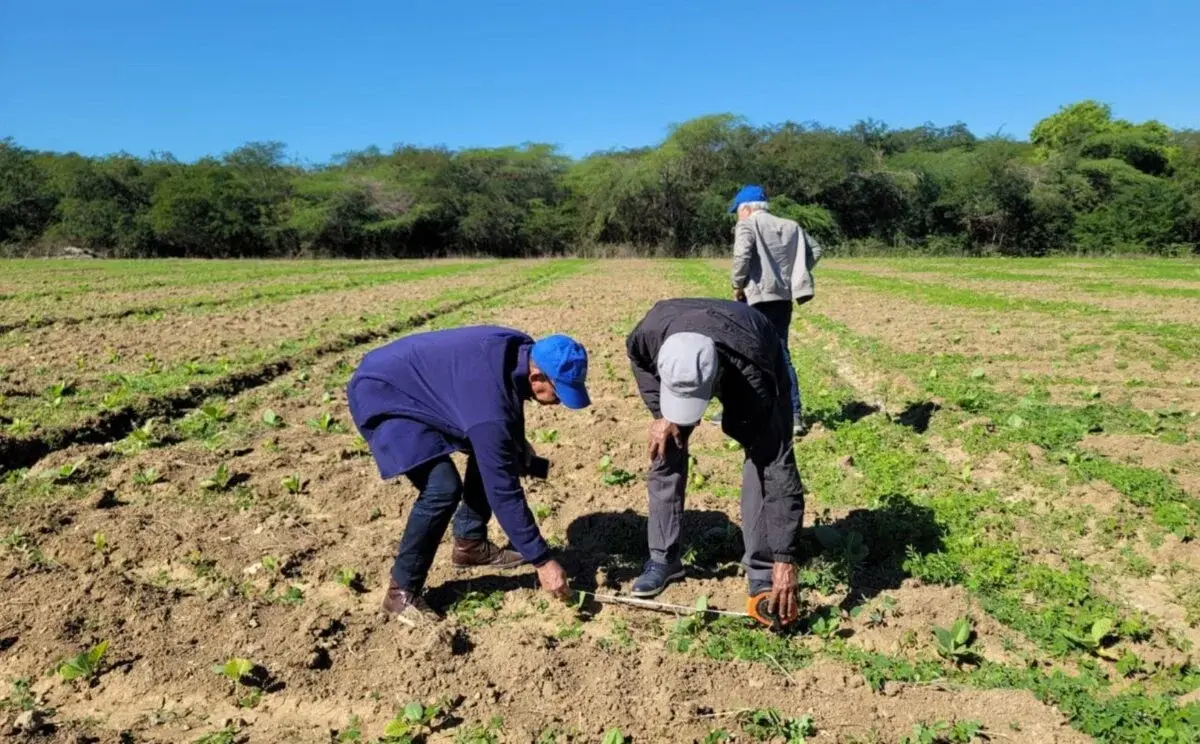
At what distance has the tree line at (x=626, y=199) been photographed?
150ft

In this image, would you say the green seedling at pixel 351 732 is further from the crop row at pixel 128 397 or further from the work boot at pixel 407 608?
the crop row at pixel 128 397

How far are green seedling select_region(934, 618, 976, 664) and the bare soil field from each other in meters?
0.01

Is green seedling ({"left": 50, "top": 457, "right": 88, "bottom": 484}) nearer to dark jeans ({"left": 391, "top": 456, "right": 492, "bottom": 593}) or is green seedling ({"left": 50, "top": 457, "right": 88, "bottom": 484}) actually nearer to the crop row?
the crop row

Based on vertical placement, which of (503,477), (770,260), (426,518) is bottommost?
(426,518)

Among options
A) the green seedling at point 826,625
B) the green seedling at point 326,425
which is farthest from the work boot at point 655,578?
the green seedling at point 326,425

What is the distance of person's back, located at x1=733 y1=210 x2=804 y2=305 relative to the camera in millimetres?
5934

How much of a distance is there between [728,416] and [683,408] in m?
0.48

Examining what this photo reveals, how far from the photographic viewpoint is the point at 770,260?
6027 millimetres

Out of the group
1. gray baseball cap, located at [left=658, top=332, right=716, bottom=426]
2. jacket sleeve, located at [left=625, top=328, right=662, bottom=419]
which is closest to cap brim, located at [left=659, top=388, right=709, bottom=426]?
gray baseball cap, located at [left=658, top=332, right=716, bottom=426]

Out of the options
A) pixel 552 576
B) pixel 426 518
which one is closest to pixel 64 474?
pixel 426 518

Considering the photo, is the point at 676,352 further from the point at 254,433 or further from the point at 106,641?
the point at 254,433

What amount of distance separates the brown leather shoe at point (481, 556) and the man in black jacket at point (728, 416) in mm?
767

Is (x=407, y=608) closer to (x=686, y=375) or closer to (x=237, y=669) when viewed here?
(x=237, y=669)

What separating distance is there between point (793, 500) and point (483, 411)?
145cm
